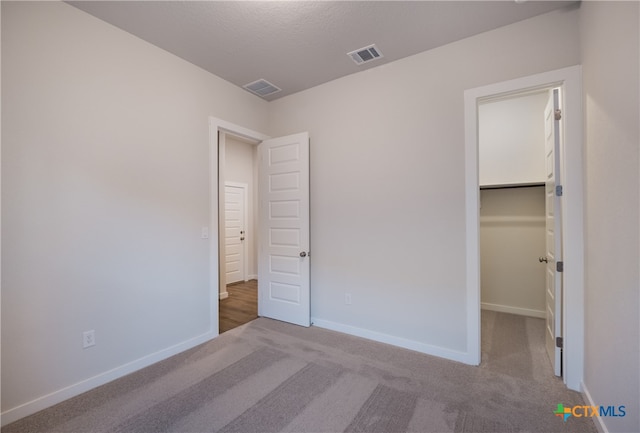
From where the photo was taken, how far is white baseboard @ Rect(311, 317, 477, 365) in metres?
2.54

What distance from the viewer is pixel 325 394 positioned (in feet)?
6.78

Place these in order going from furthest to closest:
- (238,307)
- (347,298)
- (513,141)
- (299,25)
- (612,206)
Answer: (238,307), (513,141), (347,298), (299,25), (612,206)

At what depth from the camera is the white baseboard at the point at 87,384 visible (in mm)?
1818

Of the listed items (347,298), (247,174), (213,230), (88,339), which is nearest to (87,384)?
(88,339)

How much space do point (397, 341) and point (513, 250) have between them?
2.24 m

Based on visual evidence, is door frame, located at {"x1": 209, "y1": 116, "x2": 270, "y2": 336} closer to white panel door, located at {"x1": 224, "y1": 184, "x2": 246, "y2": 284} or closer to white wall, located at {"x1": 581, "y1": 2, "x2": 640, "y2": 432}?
white panel door, located at {"x1": 224, "y1": 184, "x2": 246, "y2": 284}

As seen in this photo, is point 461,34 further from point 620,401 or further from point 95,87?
point 95,87

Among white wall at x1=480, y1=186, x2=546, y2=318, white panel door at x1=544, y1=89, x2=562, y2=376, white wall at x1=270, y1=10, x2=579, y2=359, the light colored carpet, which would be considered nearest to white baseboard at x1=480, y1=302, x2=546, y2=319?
white wall at x1=480, y1=186, x2=546, y2=318

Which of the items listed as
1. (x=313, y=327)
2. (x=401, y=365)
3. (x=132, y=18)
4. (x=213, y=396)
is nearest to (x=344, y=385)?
(x=401, y=365)

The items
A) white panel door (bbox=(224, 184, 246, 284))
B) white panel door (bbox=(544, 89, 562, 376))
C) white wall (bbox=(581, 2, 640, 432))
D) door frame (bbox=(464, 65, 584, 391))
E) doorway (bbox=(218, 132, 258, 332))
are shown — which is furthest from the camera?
white panel door (bbox=(224, 184, 246, 284))

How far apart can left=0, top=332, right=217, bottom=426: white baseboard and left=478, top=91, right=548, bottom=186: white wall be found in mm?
4145

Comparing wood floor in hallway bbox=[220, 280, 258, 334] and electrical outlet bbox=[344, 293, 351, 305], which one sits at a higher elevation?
electrical outlet bbox=[344, 293, 351, 305]

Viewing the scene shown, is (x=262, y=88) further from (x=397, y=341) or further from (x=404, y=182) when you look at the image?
(x=397, y=341)

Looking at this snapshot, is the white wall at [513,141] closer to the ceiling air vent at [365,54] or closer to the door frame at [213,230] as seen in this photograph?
the ceiling air vent at [365,54]
